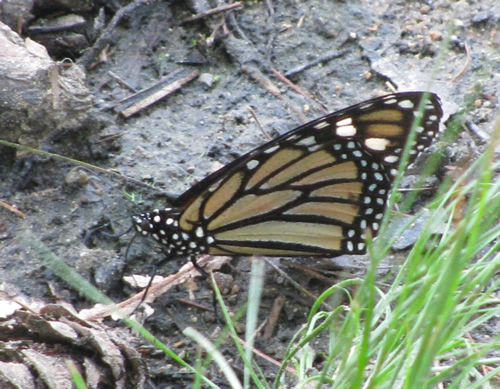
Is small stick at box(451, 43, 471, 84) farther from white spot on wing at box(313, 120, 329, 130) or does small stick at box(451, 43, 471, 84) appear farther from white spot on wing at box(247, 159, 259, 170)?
white spot on wing at box(247, 159, 259, 170)

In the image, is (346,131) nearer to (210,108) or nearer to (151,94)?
(210,108)

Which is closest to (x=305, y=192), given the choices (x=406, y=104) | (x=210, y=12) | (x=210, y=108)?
(x=406, y=104)

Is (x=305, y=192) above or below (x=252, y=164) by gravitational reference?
below

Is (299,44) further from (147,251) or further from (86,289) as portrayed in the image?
(86,289)

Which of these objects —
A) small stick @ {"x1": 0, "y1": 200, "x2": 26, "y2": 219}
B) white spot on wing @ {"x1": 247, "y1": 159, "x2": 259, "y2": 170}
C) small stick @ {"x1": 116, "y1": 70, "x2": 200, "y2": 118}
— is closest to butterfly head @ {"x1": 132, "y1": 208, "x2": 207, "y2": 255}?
white spot on wing @ {"x1": 247, "y1": 159, "x2": 259, "y2": 170}

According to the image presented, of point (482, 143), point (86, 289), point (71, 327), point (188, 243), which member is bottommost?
point (188, 243)

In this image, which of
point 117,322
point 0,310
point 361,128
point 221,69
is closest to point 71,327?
point 0,310

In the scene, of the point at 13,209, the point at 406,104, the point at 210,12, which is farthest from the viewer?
the point at 210,12
